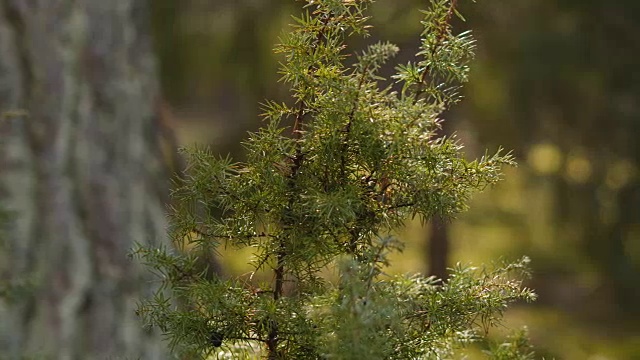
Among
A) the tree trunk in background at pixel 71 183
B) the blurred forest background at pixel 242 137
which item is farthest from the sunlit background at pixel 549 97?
the tree trunk in background at pixel 71 183

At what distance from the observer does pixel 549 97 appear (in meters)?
4.42

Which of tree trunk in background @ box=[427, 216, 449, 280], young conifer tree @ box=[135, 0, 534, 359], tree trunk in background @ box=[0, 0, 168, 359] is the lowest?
young conifer tree @ box=[135, 0, 534, 359]

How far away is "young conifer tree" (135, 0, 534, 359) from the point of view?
86 cm

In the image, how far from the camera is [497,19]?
4.35 m

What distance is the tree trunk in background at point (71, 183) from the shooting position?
2559mm

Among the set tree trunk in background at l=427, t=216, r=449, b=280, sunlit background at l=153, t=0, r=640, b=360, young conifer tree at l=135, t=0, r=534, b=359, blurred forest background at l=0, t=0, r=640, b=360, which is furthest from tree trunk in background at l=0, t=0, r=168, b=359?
tree trunk in background at l=427, t=216, r=449, b=280

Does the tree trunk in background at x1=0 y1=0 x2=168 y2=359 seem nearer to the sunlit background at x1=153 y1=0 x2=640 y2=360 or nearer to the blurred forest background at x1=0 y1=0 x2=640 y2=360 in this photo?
the blurred forest background at x1=0 y1=0 x2=640 y2=360

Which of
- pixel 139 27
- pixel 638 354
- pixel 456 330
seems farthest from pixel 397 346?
pixel 638 354

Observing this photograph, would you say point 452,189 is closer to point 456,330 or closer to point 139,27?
point 456,330

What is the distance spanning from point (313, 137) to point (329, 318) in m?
0.19

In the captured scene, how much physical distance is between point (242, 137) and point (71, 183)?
2027mm

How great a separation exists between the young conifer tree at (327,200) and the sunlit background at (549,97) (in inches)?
121

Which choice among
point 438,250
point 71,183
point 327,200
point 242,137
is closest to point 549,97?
point 438,250

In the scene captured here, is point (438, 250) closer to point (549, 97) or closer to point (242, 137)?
point (549, 97)
